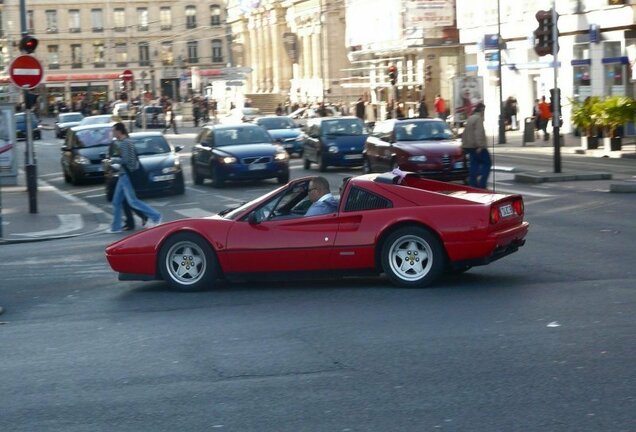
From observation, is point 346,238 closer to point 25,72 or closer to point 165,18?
point 25,72

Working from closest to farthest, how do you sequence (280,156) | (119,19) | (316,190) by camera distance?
(316,190) < (280,156) < (119,19)

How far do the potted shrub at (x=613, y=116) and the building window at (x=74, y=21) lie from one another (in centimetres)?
9086

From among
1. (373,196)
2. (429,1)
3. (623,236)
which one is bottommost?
(623,236)

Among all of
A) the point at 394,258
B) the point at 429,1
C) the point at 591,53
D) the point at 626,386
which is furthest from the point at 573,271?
the point at 429,1

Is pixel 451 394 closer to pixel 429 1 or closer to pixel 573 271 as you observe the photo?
pixel 573 271

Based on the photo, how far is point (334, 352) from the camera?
9141 mm

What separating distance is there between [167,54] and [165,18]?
378cm

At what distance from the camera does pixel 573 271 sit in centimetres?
1309

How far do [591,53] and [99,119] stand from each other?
2074 centimetres

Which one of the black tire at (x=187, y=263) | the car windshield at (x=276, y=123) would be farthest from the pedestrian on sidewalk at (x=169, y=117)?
the black tire at (x=187, y=263)

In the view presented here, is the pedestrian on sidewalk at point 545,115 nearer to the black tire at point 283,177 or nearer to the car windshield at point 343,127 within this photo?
the car windshield at point 343,127

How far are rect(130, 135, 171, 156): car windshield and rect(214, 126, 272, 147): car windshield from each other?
4.73 feet

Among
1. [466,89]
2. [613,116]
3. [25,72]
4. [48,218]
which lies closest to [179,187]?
[48,218]

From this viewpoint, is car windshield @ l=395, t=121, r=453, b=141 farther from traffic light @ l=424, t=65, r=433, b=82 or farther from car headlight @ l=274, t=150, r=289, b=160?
traffic light @ l=424, t=65, r=433, b=82
